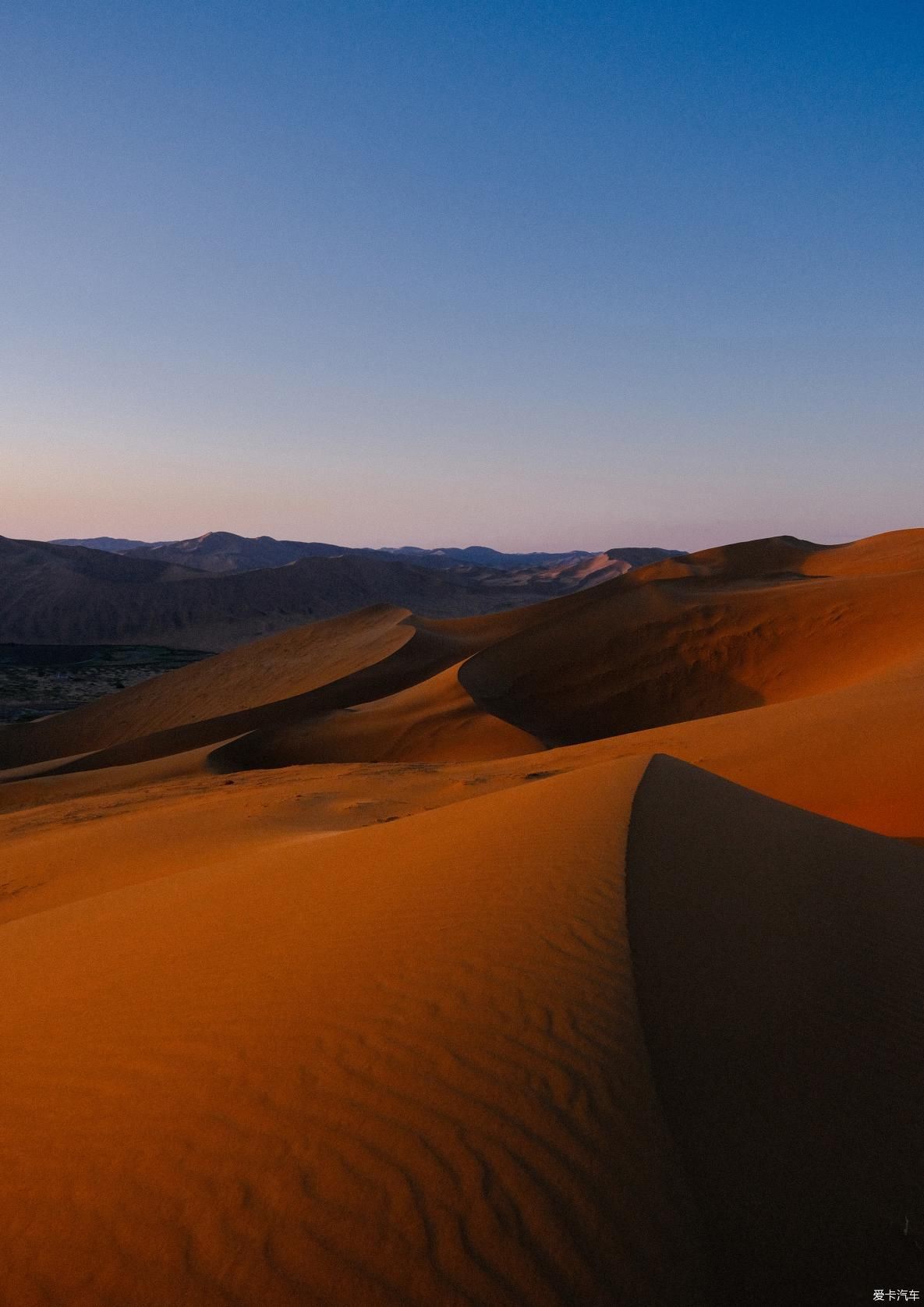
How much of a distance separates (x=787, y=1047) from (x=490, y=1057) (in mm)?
1137

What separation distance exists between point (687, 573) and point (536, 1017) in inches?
1243

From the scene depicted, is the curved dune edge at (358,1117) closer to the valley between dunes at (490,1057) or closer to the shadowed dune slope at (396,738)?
the valley between dunes at (490,1057)

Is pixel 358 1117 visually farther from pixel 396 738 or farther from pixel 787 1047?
pixel 396 738

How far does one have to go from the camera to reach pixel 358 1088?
264 centimetres

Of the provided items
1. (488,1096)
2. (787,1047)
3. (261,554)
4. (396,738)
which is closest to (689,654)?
(396,738)

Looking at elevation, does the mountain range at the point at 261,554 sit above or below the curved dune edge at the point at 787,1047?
above

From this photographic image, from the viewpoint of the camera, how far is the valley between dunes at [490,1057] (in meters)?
2.08

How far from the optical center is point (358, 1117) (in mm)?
2510

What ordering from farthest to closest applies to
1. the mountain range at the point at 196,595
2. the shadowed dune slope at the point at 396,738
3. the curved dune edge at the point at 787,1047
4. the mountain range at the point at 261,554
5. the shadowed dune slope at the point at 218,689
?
1. the mountain range at the point at 261,554
2. the mountain range at the point at 196,595
3. the shadowed dune slope at the point at 218,689
4. the shadowed dune slope at the point at 396,738
5. the curved dune edge at the point at 787,1047

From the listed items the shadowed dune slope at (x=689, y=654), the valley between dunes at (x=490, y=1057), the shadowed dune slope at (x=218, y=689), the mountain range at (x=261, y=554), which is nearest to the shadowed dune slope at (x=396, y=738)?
the shadowed dune slope at (x=689, y=654)

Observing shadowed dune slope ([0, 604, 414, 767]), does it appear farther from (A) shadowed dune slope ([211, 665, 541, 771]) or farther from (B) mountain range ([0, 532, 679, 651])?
(B) mountain range ([0, 532, 679, 651])

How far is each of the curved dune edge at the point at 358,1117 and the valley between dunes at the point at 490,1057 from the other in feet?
0.03

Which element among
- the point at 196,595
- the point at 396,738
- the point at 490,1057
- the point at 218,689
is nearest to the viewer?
the point at 490,1057

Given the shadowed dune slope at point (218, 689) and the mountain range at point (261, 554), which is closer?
the shadowed dune slope at point (218, 689)
